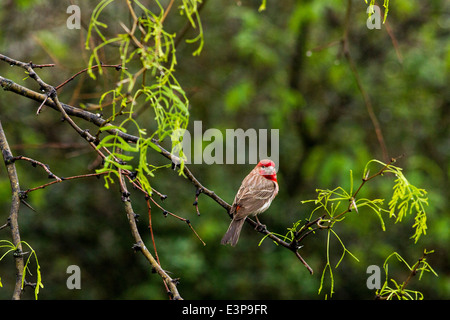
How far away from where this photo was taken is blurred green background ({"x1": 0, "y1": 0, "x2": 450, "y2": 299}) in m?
7.50

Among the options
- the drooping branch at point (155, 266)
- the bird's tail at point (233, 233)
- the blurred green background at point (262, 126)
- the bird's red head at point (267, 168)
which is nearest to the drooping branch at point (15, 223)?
the drooping branch at point (155, 266)

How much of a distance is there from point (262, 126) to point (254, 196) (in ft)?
16.3

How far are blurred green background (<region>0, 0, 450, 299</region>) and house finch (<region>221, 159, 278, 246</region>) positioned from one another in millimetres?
2809

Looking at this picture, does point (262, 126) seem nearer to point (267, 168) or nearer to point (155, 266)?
point (267, 168)

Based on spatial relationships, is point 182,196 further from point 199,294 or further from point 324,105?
point 324,105

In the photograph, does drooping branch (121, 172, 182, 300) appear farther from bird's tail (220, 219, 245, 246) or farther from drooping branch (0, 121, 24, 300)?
bird's tail (220, 219, 245, 246)

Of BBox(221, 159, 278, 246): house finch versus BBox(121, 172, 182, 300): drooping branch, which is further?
BBox(221, 159, 278, 246): house finch

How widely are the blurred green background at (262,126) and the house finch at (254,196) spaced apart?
281 cm

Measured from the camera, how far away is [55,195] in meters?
7.95

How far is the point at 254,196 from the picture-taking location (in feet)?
13.9

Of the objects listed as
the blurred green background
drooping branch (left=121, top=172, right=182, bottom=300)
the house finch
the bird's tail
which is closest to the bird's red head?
the house finch

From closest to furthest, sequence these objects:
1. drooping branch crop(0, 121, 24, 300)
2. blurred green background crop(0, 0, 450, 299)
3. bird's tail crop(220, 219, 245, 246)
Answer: drooping branch crop(0, 121, 24, 300) < bird's tail crop(220, 219, 245, 246) < blurred green background crop(0, 0, 450, 299)

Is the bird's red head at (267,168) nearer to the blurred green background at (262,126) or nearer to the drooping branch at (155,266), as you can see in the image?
the drooping branch at (155,266)

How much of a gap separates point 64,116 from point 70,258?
6493mm
